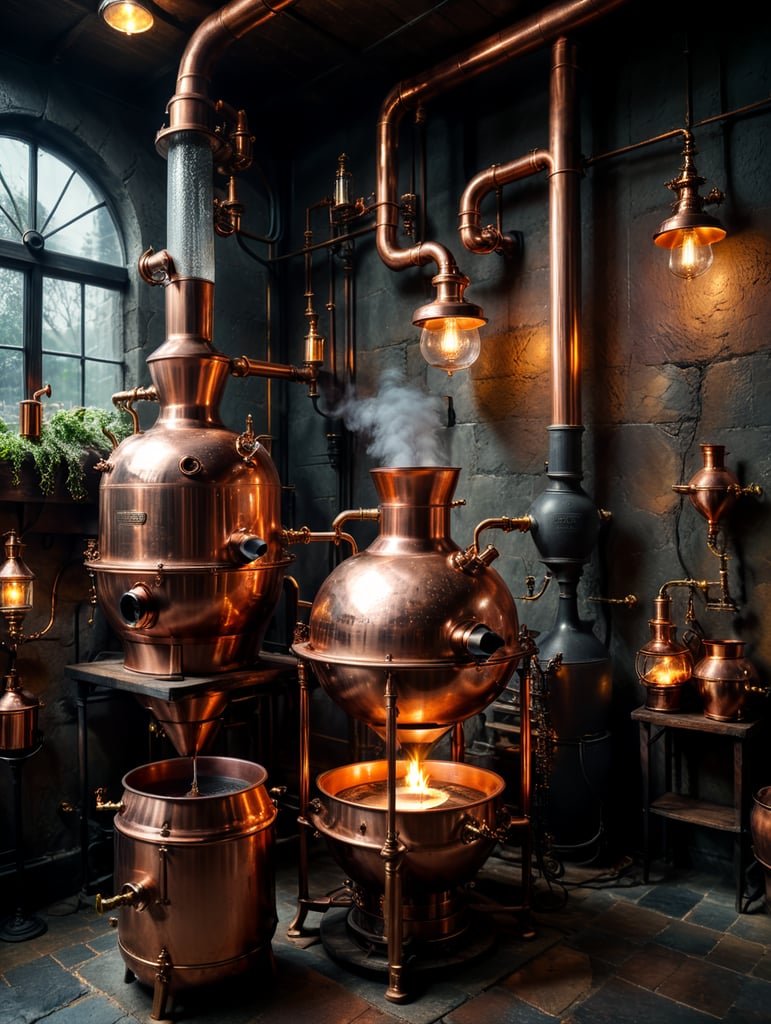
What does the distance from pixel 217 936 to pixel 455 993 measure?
108 cm

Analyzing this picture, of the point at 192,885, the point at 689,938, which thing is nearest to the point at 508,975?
the point at 689,938

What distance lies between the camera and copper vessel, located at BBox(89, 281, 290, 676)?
13.7ft

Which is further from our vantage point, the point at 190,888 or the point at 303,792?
the point at 303,792

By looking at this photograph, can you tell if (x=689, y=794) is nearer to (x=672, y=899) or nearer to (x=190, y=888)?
(x=672, y=899)

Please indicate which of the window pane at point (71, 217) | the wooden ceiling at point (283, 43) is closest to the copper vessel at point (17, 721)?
the window pane at point (71, 217)

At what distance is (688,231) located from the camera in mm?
4504

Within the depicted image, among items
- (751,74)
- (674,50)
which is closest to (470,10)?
(674,50)

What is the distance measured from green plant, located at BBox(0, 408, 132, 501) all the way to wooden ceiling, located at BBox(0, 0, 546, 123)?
100 inches

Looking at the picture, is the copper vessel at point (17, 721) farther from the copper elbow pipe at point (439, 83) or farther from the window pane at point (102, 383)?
the copper elbow pipe at point (439, 83)

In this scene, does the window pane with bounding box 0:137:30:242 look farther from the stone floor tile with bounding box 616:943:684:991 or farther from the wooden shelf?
the stone floor tile with bounding box 616:943:684:991

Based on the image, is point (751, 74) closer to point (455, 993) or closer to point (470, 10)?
point (470, 10)

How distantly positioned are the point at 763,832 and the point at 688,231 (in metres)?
3.17

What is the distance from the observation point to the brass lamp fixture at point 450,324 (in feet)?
16.2

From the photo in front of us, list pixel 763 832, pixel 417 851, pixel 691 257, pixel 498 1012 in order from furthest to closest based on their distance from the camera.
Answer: pixel 691 257 < pixel 763 832 < pixel 417 851 < pixel 498 1012
